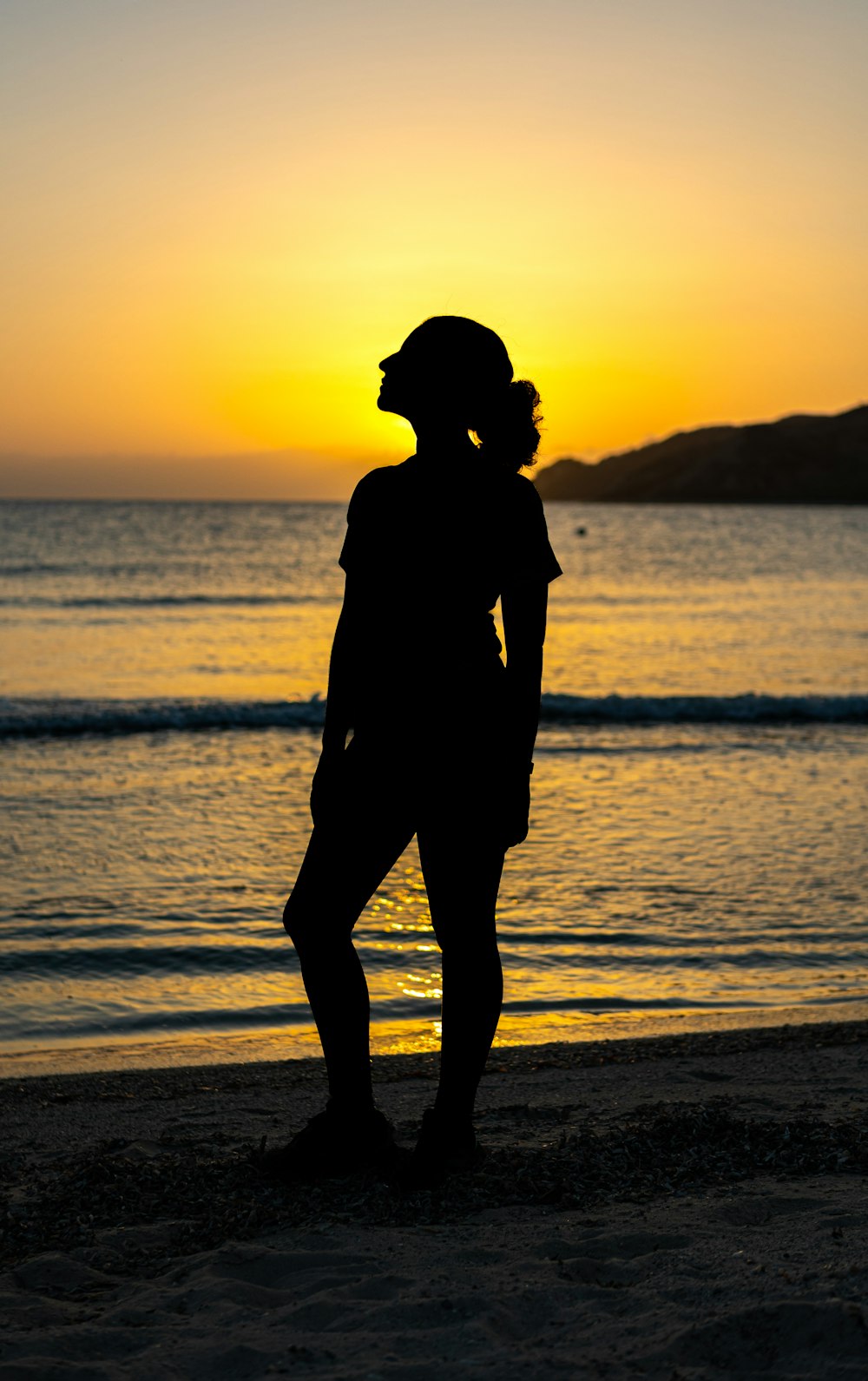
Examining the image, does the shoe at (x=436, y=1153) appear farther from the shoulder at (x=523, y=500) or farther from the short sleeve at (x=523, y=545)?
the shoulder at (x=523, y=500)

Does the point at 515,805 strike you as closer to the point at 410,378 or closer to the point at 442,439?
the point at 442,439

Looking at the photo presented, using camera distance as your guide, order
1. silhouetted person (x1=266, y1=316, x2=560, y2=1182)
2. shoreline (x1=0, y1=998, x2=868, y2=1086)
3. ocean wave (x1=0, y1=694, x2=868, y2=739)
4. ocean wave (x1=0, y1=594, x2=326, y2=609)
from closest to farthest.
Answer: silhouetted person (x1=266, y1=316, x2=560, y2=1182), shoreline (x1=0, y1=998, x2=868, y2=1086), ocean wave (x1=0, y1=694, x2=868, y2=739), ocean wave (x1=0, y1=594, x2=326, y2=609)

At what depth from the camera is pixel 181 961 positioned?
634 cm

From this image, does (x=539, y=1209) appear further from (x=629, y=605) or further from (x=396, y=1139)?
(x=629, y=605)

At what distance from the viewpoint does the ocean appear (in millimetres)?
5754

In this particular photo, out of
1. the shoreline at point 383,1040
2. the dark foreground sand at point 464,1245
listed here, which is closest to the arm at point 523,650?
the dark foreground sand at point 464,1245

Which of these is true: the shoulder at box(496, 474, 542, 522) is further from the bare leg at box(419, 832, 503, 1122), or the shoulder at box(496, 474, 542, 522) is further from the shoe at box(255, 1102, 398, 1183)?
the shoe at box(255, 1102, 398, 1183)

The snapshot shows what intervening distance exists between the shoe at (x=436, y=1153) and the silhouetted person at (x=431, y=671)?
0.42 metres

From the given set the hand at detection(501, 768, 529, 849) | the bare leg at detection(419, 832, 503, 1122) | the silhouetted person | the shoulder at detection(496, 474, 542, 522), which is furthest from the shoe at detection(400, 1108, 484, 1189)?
the shoulder at detection(496, 474, 542, 522)

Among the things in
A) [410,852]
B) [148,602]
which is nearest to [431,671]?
[410,852]

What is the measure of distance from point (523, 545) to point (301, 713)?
13290 millimetres

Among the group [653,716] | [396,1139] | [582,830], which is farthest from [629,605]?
[396,1139]

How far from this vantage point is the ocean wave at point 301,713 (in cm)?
1509

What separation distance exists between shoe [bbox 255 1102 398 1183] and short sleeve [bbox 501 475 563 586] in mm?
1459
